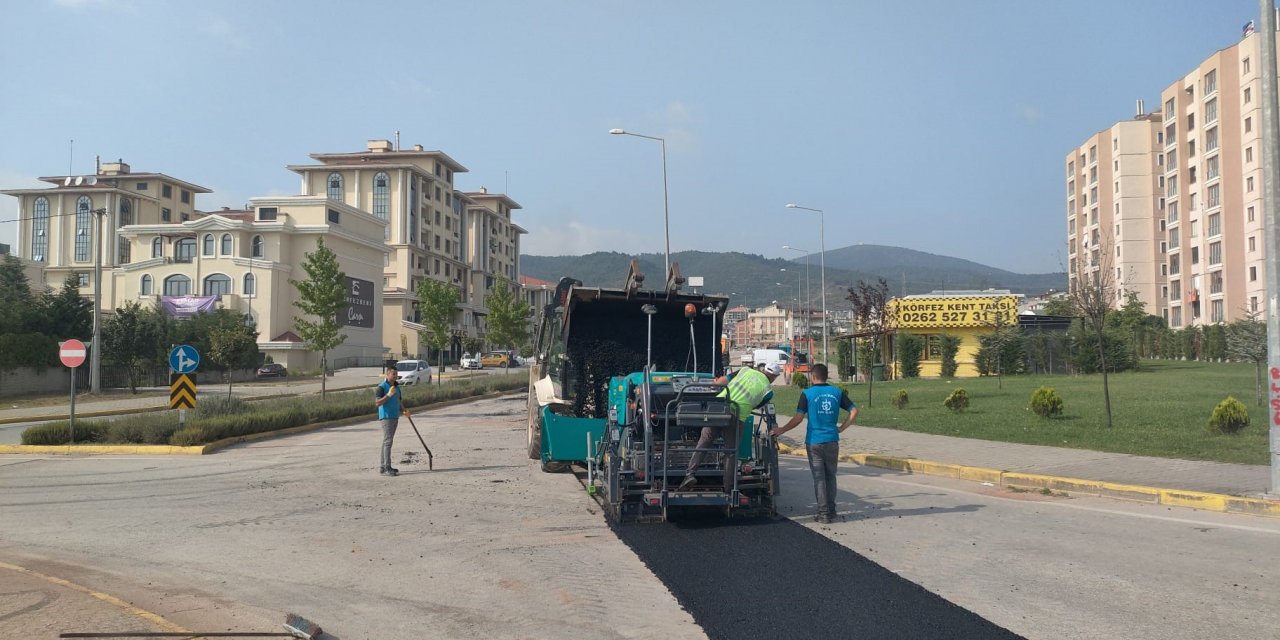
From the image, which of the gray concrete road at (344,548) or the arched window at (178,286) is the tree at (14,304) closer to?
the arched window at (178,286)

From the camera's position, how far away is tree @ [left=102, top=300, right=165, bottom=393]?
4634cm

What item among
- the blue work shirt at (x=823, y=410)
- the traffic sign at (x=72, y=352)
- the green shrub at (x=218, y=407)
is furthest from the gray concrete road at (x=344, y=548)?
the green shrub at (x=218, y=407)

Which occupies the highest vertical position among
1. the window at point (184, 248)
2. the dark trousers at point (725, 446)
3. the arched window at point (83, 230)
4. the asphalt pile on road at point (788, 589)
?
the arched window at point (83, 230)

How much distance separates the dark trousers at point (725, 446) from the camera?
8891 mm

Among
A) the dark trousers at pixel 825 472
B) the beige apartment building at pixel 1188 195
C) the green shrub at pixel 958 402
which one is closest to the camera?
the dark trousers at pixel 825 472

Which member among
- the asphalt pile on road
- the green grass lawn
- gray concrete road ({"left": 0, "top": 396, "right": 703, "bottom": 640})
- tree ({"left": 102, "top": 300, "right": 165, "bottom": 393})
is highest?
tree ({"left": 102, "top": 300, "right": 165, "bottom": 393})

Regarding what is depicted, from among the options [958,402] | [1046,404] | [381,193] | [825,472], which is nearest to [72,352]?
[825,472]

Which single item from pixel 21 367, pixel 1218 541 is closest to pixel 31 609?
pixel 1218 541

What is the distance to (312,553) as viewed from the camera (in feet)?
26.2

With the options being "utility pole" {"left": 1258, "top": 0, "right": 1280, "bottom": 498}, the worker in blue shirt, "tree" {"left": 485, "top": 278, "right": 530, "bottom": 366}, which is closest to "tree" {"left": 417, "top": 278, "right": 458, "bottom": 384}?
"tree" {"left": 485, "top": 278, "right": 530, "bottom": 366}

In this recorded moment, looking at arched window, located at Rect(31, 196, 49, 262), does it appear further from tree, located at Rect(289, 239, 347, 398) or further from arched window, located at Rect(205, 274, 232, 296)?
tree, located at Rect(289, 239, 347, 398)

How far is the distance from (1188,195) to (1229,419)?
71.8m

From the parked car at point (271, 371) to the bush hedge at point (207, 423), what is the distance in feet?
115

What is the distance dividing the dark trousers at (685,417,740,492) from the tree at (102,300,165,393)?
44.2 metres
